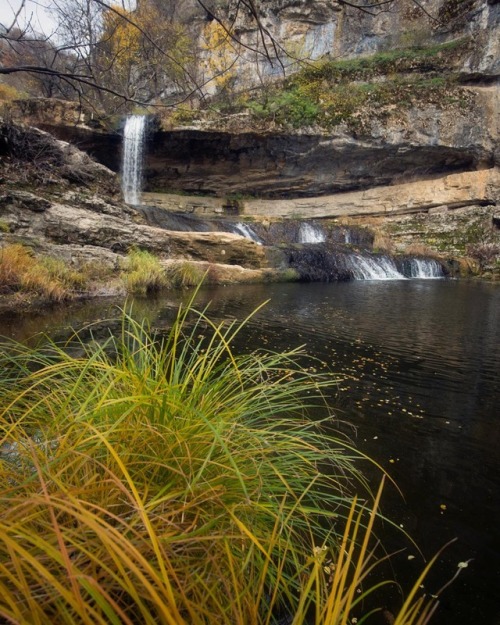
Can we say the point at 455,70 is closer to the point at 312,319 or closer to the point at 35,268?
the point at 312,319

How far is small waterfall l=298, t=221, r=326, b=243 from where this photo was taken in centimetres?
1875

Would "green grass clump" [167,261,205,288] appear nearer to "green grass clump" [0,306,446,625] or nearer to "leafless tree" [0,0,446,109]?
"leafless tree" [0,0,446,109]

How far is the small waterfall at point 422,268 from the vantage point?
670 inches

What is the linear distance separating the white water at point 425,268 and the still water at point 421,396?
870cm

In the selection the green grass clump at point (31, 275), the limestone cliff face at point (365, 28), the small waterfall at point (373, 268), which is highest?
the limestone cliff face at point (365, 28)

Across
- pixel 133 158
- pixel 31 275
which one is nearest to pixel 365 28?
pixel 133 158

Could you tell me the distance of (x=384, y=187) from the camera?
2252cm

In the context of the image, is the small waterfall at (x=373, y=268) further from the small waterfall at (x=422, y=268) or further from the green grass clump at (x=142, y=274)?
the green grass clump at (x=142, y=274)

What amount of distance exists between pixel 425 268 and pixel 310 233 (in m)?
5.50

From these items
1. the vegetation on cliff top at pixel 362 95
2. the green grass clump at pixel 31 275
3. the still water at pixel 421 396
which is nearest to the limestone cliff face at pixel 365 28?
the vegetation on cliff top at pixel 362 95

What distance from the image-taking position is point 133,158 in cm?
2133

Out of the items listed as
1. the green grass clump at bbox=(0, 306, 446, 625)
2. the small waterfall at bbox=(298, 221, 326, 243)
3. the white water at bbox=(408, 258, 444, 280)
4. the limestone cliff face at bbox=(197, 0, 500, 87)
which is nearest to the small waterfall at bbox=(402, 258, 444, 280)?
the white water at bbox=(408, 258, 444, 280)

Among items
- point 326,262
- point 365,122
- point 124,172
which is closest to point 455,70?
point 365,122

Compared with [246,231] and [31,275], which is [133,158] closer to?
[246,231]
